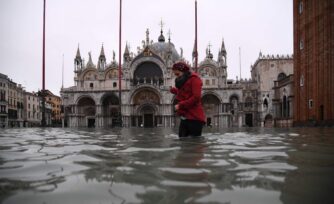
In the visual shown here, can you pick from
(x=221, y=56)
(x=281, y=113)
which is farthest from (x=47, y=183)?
(x=221, y=56)

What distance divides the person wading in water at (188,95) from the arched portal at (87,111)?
1733 inches

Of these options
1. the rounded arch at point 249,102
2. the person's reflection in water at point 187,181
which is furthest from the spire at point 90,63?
the person's reflection in water at point 187,181

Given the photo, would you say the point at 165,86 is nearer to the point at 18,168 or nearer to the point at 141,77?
the point at 141,77

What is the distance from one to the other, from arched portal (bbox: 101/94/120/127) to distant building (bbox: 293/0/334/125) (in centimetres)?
2876

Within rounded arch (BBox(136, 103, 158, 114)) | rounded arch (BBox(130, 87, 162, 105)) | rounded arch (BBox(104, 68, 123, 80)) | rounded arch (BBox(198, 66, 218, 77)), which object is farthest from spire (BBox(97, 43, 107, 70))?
rounded arch (BBox(198, 66, 218, 77))

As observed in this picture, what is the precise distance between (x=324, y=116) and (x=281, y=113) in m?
10.3

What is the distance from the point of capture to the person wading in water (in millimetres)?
6359

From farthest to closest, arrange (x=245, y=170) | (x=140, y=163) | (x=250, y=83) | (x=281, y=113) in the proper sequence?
(x=250, y=83) → (x=281, y=113) → (x=140, y=163) → (x=245, y=170)

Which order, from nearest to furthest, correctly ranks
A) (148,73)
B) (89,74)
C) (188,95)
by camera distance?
1. (188,95)
2. (148,73)
3. (89,74)

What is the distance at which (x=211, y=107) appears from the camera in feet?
156

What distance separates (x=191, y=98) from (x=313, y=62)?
20.6m

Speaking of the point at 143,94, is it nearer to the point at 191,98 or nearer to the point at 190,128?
the point at 190,128

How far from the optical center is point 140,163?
327 centimetres

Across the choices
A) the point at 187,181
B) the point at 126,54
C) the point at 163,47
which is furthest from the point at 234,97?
the point at 187,181
